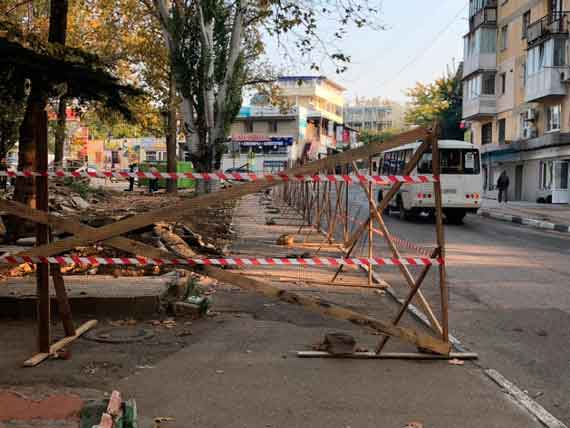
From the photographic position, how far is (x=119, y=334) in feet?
20.1

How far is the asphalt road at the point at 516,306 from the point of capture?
5.18 m

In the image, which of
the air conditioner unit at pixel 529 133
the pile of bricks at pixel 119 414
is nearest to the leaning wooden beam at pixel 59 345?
the pile of bricks at pixel 119 414

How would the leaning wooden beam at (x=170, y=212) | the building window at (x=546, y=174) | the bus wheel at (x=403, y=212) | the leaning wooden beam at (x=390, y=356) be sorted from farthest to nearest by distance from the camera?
1. the building window at (x=546, y=174)
2. the bus wheel at (x=403, y=212)
3. the leaning wooden beam at (x=390, y=356)
4. the leaning wooden beam at (x=170, y=212)

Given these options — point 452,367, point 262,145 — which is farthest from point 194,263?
point 262,145

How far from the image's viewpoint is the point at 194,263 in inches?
200

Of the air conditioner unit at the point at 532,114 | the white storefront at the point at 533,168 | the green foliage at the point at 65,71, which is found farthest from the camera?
the air conditioner unit at the point at 532,114

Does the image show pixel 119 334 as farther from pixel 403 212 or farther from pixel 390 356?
pixel 403 212

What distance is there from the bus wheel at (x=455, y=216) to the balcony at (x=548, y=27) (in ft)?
49.9

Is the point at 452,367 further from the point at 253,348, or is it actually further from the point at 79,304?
the point at 79,304

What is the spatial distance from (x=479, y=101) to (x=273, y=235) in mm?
28450

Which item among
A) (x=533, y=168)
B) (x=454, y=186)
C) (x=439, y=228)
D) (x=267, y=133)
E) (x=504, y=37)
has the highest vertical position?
(x=504, y=37)

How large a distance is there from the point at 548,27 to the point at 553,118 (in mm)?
4575

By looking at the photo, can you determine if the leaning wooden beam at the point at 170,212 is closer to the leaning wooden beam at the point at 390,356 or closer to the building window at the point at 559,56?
the leaning wooden beam at the point at 390,356

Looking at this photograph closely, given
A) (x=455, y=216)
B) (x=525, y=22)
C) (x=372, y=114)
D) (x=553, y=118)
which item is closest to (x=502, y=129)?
(x=525, y=22)
